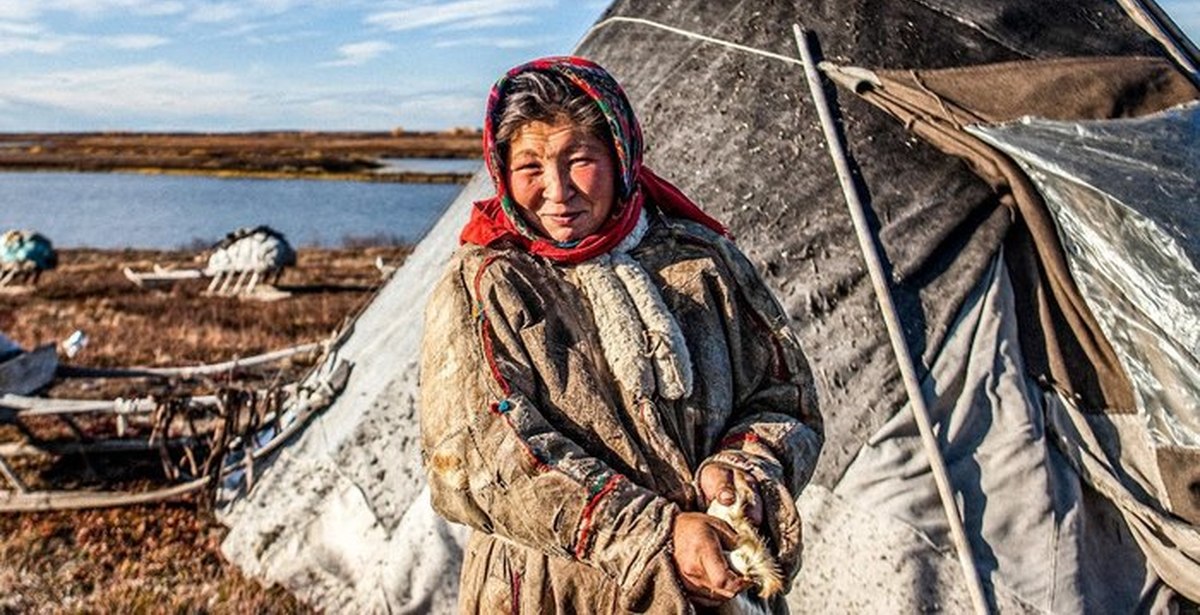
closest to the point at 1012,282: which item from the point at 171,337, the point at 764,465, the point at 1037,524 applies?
the point at 1037,524

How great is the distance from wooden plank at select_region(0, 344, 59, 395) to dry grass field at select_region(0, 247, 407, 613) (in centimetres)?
59

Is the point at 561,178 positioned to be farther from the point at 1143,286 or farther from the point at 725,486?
the point at 1143,286

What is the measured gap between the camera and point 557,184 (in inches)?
91.7

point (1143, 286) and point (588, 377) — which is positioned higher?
point (588, 377)

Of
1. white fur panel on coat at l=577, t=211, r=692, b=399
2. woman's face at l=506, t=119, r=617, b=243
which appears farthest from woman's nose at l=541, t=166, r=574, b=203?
white fur panel on coat at l=577, t=211, r=692, b=399

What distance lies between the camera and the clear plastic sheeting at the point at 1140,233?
4.21m

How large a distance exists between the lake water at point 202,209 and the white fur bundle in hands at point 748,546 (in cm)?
2913

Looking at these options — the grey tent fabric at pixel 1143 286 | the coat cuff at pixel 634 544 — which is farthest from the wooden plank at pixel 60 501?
the coat cuff at pixel 634 544

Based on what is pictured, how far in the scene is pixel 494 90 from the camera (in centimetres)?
238

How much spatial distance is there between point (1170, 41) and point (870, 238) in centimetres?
148

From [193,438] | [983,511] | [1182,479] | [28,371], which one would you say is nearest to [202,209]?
[28,371]

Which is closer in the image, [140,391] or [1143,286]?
[1143,286]

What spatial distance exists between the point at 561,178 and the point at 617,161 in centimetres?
11

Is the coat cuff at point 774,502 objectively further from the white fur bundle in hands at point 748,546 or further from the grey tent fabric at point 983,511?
the grey tent fabric at point 983,511
